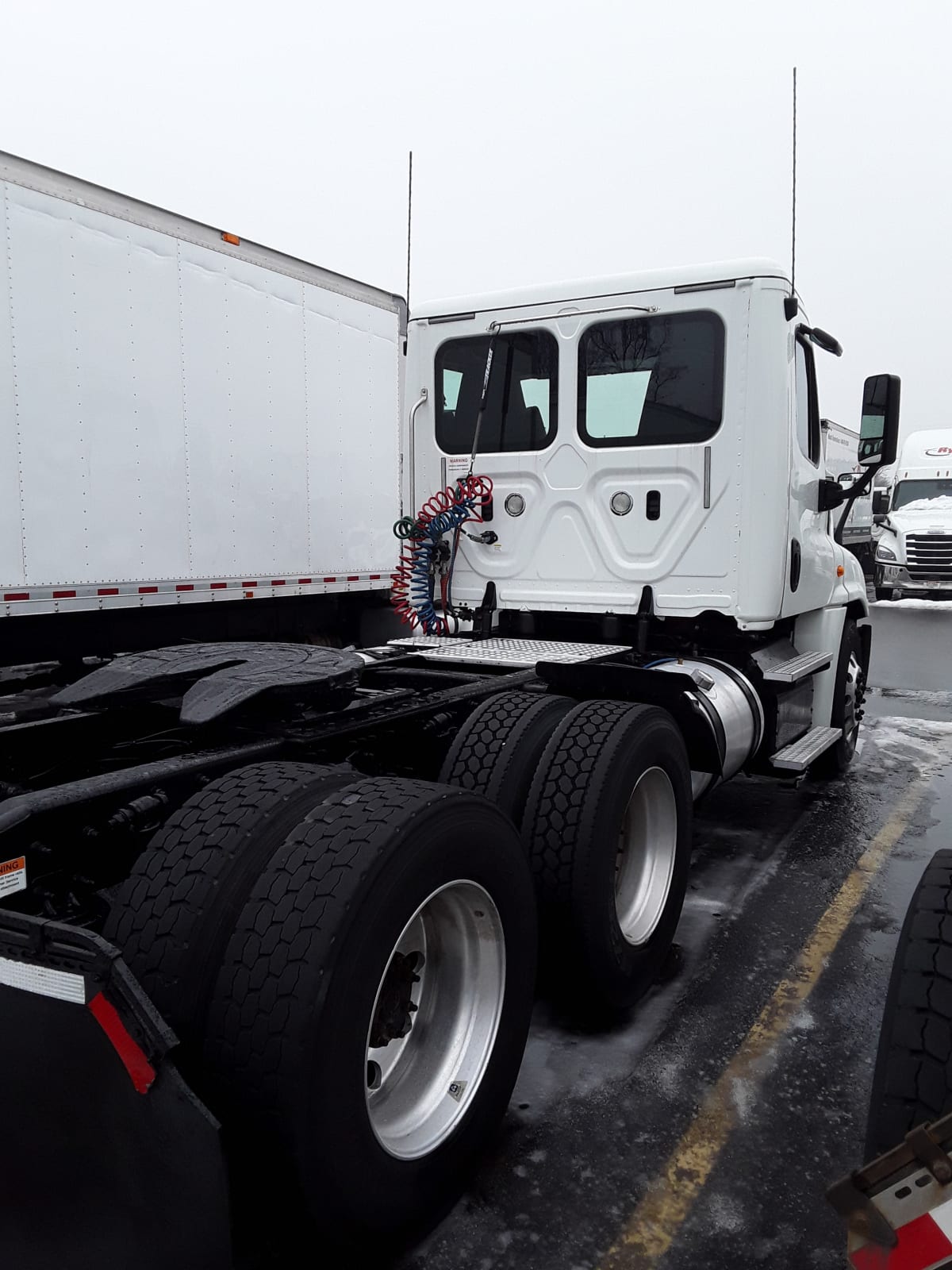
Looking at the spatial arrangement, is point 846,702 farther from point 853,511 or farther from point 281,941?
point 853,511

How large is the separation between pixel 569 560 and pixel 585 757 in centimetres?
207

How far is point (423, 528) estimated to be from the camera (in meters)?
5.35

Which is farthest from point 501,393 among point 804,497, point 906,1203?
point 906,1203

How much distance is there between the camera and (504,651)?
450 centimetres

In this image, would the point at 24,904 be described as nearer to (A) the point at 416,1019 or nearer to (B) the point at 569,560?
(A) the point at 416,1019

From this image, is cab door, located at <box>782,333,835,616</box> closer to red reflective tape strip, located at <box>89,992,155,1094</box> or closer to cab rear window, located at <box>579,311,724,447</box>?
cab rear window, located at <box>579,311,724,447</box>

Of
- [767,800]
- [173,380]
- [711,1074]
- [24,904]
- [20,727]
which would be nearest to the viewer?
[24,904]

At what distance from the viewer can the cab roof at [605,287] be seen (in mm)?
4668

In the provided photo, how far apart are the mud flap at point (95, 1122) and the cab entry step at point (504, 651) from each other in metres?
Answer: 2.50

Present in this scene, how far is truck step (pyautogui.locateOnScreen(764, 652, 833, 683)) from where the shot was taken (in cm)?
482

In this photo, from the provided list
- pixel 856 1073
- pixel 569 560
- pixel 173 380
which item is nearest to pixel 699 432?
pixel 569 560

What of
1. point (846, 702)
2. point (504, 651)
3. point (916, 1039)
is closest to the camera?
point (916, 1039)

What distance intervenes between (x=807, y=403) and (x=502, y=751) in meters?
2.95

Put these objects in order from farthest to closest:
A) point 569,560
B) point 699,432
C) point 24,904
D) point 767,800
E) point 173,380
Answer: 1. point 173,380
2. point 767,800
3. point 569,560
4. point 699,432
5. point 24,904
